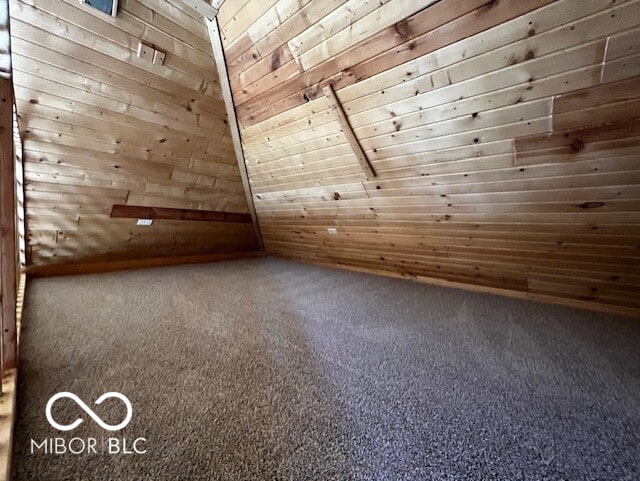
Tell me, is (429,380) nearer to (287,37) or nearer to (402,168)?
(402,168)

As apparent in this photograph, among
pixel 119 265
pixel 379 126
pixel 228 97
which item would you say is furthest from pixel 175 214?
pixel 379 126

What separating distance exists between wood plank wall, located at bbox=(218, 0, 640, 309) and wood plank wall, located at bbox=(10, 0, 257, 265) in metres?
0.36

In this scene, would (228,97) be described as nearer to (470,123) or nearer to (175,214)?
(175,214)

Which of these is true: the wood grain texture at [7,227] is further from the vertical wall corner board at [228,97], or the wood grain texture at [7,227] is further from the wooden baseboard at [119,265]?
the wooden baseboard at [119,265]

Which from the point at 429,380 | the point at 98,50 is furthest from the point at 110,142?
the point at 429,380

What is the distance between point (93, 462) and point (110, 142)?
89.2 inches

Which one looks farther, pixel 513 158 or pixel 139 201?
pixel 139 201

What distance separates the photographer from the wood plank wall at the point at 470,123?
1.25m

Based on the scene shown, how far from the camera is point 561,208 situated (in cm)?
177

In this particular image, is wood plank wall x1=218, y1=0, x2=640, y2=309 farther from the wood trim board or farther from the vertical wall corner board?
the wood trim board

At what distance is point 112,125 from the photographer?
7.20ft

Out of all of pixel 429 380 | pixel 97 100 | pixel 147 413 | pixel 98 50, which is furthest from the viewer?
pixel 97 100

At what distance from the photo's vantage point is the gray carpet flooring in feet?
2.62

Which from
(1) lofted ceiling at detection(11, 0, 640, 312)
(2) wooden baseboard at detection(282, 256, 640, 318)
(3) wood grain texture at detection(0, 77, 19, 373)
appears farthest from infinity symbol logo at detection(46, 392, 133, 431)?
(2) wooden baseboard at detection(282, 256, 640, 318)
